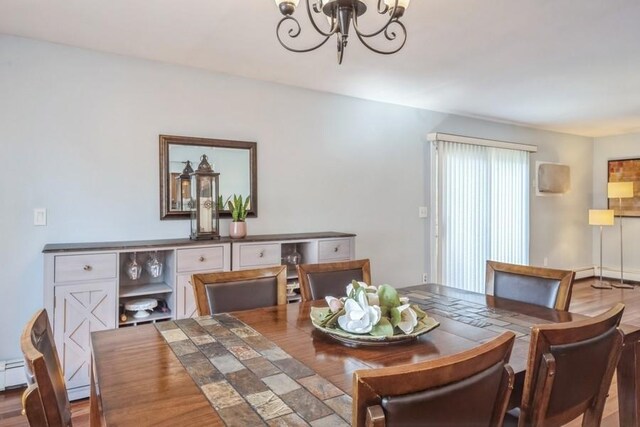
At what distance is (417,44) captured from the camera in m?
2.71

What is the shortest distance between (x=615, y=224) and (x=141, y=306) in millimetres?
6927

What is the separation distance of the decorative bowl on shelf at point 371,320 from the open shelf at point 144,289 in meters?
1.67

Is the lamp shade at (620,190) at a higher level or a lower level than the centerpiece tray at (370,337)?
higher

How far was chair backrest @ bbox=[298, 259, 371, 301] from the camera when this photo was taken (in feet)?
6.75

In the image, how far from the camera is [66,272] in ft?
7.82

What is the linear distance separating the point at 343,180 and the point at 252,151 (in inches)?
39.1

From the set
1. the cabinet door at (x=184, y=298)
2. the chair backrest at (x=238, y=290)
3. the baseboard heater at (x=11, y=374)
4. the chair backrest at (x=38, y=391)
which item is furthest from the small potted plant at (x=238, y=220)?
the chair backrest at (x=38, y=391)

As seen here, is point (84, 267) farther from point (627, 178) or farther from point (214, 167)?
point (627, 178)

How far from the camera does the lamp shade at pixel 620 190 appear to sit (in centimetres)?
574

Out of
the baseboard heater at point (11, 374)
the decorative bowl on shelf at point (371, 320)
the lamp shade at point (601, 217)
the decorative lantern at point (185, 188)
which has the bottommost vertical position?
the baseboard heater at point (11, 374)

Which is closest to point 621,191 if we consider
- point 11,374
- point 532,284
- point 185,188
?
point 532,284

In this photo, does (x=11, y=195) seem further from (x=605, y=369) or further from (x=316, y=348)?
(x=605, y=369)

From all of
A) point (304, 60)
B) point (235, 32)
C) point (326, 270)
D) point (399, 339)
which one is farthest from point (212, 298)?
point (304, 60)

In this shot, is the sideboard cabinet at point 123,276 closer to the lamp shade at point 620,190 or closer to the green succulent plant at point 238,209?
the green succulent plant at point 238,209
